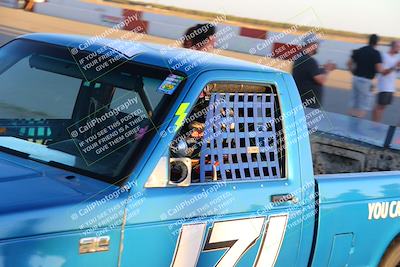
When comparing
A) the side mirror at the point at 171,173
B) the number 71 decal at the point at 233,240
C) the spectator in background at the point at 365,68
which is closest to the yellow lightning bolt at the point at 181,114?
the side mirror at the point at 171,173

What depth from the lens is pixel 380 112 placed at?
1148 cm

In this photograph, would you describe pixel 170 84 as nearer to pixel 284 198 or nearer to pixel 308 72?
pixel 284 198

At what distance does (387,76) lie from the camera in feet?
35.7

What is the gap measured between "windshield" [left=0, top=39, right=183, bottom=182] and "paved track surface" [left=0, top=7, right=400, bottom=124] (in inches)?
438

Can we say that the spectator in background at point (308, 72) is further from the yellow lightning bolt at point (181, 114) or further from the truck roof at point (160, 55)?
the yellow lightning bolt at point (181, 114)

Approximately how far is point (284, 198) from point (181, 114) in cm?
79

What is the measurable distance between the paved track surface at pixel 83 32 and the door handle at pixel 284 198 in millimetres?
10932

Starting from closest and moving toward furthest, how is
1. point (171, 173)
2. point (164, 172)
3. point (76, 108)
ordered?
point (164, 172) → point (171, 173) → point (76, 108)

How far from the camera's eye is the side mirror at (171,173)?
110 inches

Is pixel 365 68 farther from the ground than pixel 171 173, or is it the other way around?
pixel 171 173

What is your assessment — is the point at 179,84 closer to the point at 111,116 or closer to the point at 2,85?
the point at 111,116

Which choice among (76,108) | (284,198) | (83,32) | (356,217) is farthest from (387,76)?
(83,32)

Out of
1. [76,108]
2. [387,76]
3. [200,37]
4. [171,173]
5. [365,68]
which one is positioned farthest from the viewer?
[387,76]

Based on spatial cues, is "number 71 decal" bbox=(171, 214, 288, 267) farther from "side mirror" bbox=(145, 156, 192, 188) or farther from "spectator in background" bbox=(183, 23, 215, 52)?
"spectator in background" bbox=(183, 23, 215, 52)
